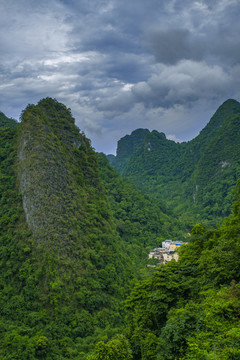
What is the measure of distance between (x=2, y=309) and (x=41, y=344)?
3070 millimetres

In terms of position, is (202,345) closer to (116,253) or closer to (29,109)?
(116,253)

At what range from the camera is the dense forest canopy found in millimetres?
7305

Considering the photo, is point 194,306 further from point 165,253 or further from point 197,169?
point 197,169

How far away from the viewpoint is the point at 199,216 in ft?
139

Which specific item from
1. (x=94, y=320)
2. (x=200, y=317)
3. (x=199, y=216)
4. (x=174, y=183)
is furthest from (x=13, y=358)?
(x=174, y=183)

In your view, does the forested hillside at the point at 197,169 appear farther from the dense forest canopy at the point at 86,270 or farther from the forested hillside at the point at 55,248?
the forested hillside at the point at 55,248

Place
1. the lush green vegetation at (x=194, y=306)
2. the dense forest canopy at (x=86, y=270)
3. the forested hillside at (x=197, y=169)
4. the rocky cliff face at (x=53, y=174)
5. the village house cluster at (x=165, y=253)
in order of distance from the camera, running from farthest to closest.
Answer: the forested hillside at (x=197, y=169) → the village house cluster at (x=165, y=253) → the rocky cliff face at (x=53, y=174) → the dense forest canopy at (x=86, y=270) → the lush green vegetation at (x=194, y=306)

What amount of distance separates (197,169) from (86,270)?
42542 mm

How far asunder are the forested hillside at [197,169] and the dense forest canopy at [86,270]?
52.2 ft

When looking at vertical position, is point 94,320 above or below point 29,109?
below

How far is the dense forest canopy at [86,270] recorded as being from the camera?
730cm

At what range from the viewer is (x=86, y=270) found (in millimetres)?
16484

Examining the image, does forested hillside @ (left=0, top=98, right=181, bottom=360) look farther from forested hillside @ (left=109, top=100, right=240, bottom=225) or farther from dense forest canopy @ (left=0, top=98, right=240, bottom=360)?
forested hillside @ (left=109, top=100, right=240, bottom=225)

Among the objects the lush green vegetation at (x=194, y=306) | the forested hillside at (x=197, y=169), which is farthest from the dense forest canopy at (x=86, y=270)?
the forested hillside at (x=197, y=169)
